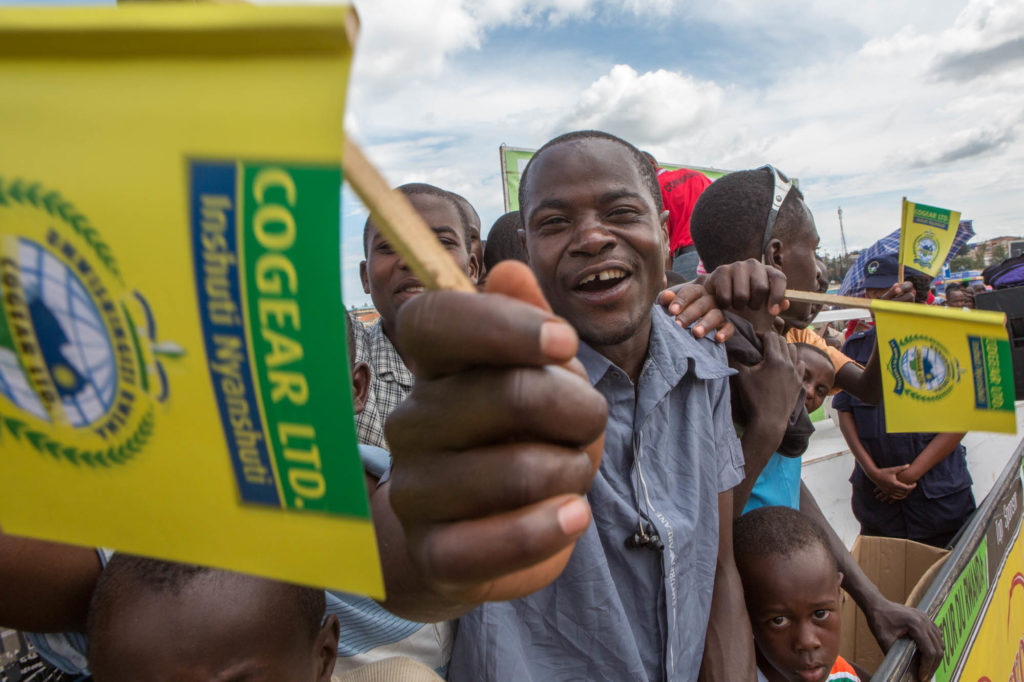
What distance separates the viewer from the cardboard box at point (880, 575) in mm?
2752

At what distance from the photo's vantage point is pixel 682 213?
4.19 meters

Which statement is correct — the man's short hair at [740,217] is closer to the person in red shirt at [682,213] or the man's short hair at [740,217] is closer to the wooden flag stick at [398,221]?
the person in red shirt at [682,213]

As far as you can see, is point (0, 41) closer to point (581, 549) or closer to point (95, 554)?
point (95, 554)

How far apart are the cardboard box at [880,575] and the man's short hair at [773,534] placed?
3.76 ft

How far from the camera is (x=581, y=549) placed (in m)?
1.25

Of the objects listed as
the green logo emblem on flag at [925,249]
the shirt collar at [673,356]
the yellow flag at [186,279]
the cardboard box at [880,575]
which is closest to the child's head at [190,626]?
the yellow flag at [186,279]

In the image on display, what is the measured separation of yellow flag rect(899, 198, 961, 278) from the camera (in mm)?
3096

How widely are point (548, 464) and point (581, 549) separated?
73 cm

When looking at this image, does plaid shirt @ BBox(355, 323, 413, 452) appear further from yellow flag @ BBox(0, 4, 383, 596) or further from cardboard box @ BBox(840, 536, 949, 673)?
cardboard box @ BBox(840, 536, 949, 673)

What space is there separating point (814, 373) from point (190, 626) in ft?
6.55

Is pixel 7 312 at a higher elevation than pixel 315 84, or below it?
below

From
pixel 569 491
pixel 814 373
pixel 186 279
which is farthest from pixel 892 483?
pixel 186 279

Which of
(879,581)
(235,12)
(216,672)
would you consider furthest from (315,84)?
(879,581)

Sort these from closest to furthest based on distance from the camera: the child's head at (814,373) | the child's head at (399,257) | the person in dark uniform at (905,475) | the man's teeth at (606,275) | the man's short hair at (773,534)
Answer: the man's teeth at (606,275), the man's short hair at (773,534), the child's head at (814,373), the child's head at (399,257), the person in dark uniform at (905,475)
